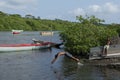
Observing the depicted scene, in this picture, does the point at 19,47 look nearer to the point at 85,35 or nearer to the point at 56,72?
the point at 85,35

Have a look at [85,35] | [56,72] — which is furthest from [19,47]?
[56,72]

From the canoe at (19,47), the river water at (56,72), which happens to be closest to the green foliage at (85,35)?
the river water at (56,72)

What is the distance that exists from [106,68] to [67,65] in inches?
253

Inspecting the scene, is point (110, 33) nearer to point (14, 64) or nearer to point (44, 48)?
point (14, 64)

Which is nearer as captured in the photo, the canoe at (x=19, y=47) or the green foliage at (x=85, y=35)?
the green foliage at (x=85, y=35)

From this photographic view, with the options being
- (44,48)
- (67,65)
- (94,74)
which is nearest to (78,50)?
(67,65)

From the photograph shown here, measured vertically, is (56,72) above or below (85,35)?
below

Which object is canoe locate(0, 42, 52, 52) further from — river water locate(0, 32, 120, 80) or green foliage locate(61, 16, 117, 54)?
river water locate(0, 32, 120, 80)

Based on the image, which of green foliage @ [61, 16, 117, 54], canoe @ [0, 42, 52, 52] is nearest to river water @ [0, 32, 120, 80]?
green foliage @ [61, 16, 117, 54]

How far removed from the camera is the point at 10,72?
39.4m

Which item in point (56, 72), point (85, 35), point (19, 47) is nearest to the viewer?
point (56, 72)

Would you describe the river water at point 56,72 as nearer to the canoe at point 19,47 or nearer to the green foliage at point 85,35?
the green foliage at point 85,35

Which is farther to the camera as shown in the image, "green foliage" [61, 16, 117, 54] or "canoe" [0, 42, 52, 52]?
"canoe" [0, 42, 52, 52]

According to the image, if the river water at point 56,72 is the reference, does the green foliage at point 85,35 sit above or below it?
above
